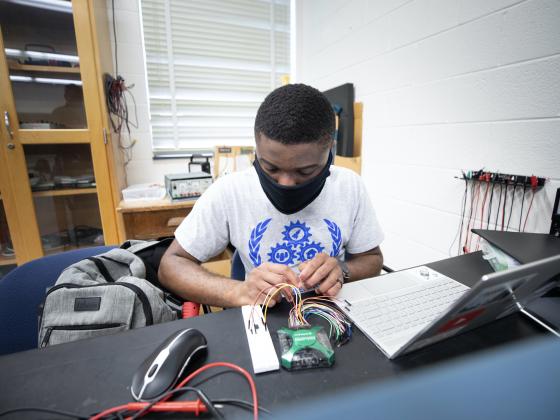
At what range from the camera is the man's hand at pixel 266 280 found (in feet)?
2.12

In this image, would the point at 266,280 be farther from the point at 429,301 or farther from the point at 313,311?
the point at 429,301

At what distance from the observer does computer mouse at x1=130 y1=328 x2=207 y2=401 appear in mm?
429

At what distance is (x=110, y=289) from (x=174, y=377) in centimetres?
35

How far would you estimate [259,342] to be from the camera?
540 millimetres

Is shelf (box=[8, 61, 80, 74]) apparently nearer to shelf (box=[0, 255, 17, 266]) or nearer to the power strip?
shelf (box=[0, 255, 17, 266])

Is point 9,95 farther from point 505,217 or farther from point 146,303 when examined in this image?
point 505,217

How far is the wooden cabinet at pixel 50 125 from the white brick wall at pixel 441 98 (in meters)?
1.63

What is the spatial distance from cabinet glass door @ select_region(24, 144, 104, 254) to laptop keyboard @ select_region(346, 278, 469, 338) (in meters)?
1.90

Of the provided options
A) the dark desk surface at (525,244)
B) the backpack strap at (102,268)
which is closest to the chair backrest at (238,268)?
the backpack strap at (102,268)

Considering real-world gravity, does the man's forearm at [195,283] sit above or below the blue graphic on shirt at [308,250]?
below

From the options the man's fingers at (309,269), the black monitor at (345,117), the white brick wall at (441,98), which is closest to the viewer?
the man's fingers at (309,269)

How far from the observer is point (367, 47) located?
5.93ft

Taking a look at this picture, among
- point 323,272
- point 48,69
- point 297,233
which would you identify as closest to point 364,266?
point 297,233

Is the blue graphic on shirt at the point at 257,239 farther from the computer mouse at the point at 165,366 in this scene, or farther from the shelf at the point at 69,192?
the shelf at the point at 69,192
